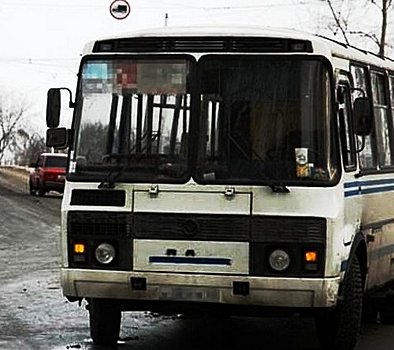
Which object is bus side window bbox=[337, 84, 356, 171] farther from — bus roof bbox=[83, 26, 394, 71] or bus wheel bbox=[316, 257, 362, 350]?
bus wheel bbox=[316, 257, 362, 350]

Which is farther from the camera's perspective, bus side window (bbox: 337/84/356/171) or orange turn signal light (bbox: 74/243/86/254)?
bus side window (bbox: 337/84/356/171)

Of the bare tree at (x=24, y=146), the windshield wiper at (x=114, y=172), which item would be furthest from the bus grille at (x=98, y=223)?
the bare tree at (x=24, y=146)

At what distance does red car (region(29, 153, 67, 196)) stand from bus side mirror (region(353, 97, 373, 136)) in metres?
28.3

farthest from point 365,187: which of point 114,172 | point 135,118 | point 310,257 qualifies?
point 114,172

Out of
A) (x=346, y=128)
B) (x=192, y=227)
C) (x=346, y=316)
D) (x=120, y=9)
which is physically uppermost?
(x=120, y=9)

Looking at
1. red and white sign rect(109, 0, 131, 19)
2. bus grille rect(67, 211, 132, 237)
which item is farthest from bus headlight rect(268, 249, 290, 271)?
red and white sign rect(109, 0, 131, 19)

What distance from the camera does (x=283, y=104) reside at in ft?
29.9

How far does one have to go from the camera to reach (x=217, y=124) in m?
9.10

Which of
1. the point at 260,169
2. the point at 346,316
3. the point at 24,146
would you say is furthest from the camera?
the point at 24,146

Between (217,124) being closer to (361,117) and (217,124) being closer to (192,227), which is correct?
(192,227)

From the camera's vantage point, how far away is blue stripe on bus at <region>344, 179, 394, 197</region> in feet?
31.0

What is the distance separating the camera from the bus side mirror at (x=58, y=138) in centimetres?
955

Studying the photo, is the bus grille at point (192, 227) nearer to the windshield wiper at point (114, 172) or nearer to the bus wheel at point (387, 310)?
the windshield wiper at point (114, 172)

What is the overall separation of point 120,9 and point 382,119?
21689 mm
